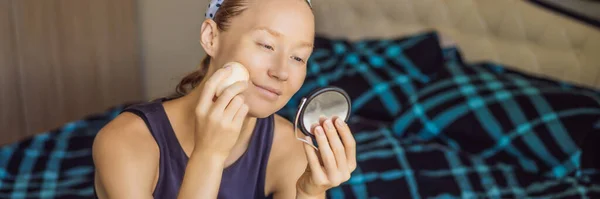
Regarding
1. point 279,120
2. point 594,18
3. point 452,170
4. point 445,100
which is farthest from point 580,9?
point 279,120

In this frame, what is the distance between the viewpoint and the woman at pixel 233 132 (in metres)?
0.90

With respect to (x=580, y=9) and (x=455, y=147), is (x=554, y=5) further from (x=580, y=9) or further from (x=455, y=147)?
(x=455, y=147)

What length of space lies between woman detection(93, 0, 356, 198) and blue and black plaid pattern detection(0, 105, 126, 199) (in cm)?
65

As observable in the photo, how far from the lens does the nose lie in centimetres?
95

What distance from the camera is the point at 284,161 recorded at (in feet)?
3.77

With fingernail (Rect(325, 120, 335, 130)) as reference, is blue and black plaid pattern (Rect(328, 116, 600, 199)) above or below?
below

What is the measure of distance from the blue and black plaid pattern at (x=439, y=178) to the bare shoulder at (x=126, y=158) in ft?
2.31

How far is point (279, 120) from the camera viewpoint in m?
1.21

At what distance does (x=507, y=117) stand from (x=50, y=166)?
1.36 metres

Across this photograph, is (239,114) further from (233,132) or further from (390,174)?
(390,174)

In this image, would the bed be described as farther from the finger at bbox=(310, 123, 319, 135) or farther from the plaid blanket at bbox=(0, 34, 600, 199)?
the finger at bbox=(310, 123, 319, 135)

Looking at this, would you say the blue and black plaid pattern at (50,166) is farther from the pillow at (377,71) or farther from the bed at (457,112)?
the pillow at (377,71)

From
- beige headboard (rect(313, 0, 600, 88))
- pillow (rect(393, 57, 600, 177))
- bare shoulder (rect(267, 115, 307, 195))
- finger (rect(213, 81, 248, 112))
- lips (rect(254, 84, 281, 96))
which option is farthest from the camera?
beige headboard (rect(313, 0, 600, 88))

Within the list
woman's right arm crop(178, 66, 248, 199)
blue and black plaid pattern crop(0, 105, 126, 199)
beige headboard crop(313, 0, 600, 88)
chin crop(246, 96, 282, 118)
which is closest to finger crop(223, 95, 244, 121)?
woman's right arm crop(178, 66, 248, 199)
